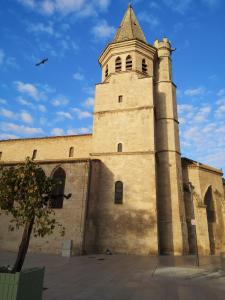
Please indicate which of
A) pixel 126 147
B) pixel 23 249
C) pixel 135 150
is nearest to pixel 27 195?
pixel 23 249

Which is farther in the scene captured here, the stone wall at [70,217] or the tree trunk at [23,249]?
the stone wall at [70,217]

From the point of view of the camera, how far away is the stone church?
55.9 feet

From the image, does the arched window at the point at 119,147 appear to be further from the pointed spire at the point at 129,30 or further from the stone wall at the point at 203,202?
the pointed spire at the point at 129,30

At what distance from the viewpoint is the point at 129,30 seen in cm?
2638

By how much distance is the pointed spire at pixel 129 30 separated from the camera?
2544 cm

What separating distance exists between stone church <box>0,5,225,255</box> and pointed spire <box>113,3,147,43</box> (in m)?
0.24

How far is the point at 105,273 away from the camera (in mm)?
9789

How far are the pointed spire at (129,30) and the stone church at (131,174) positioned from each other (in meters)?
0.24

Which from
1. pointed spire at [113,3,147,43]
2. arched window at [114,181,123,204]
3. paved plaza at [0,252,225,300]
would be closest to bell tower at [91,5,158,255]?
arched window at [114,181,123,204]

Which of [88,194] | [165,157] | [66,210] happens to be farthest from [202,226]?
[66,210]

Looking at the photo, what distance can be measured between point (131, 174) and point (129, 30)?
16.8m

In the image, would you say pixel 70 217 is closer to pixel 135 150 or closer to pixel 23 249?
pixel 135 150

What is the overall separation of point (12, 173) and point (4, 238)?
12500 mm

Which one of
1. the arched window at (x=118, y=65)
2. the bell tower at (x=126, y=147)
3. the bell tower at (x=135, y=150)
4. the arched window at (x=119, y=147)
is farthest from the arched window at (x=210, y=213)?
the arched window at (x=118, y=65)
